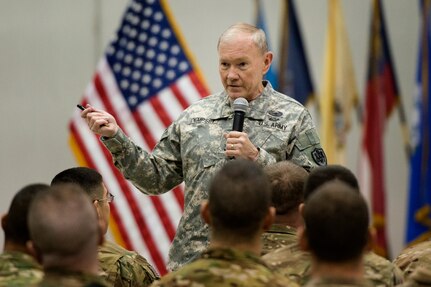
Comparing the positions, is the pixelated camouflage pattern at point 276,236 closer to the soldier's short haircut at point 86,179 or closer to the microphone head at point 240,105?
the microphone head at point 240,105

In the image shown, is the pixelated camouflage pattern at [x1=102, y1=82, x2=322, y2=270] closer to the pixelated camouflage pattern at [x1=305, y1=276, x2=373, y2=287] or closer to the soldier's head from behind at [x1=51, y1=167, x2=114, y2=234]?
the soldier's head from behind at [x1=51, y1=167, x2=114, y2=234]

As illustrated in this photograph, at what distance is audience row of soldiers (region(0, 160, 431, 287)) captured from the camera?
3895 mm

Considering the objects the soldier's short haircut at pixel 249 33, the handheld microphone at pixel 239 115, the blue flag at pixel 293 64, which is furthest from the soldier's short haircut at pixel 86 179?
the blue flag at pixel 293 64

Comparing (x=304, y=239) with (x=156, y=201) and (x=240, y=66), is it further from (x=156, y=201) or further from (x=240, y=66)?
(x=156, y=201)

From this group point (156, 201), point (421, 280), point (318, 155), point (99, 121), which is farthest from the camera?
point (156, 201)

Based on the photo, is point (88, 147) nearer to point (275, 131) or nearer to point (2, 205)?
point (2, 205)

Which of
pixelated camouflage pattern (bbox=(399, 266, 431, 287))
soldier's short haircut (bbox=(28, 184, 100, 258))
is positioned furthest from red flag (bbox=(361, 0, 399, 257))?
soldier's short haircut (bbox=(28, 184, 100, 258))

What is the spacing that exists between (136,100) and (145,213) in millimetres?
782

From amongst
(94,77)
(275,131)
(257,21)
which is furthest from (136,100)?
(275,131)

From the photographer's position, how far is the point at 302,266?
4.79 m

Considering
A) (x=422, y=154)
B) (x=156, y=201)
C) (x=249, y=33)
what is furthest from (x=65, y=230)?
(x=422, y=154)

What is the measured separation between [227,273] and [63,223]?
0.55 meters

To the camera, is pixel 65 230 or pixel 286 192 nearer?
pixel 65 230

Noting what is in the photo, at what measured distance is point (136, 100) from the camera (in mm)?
8969
